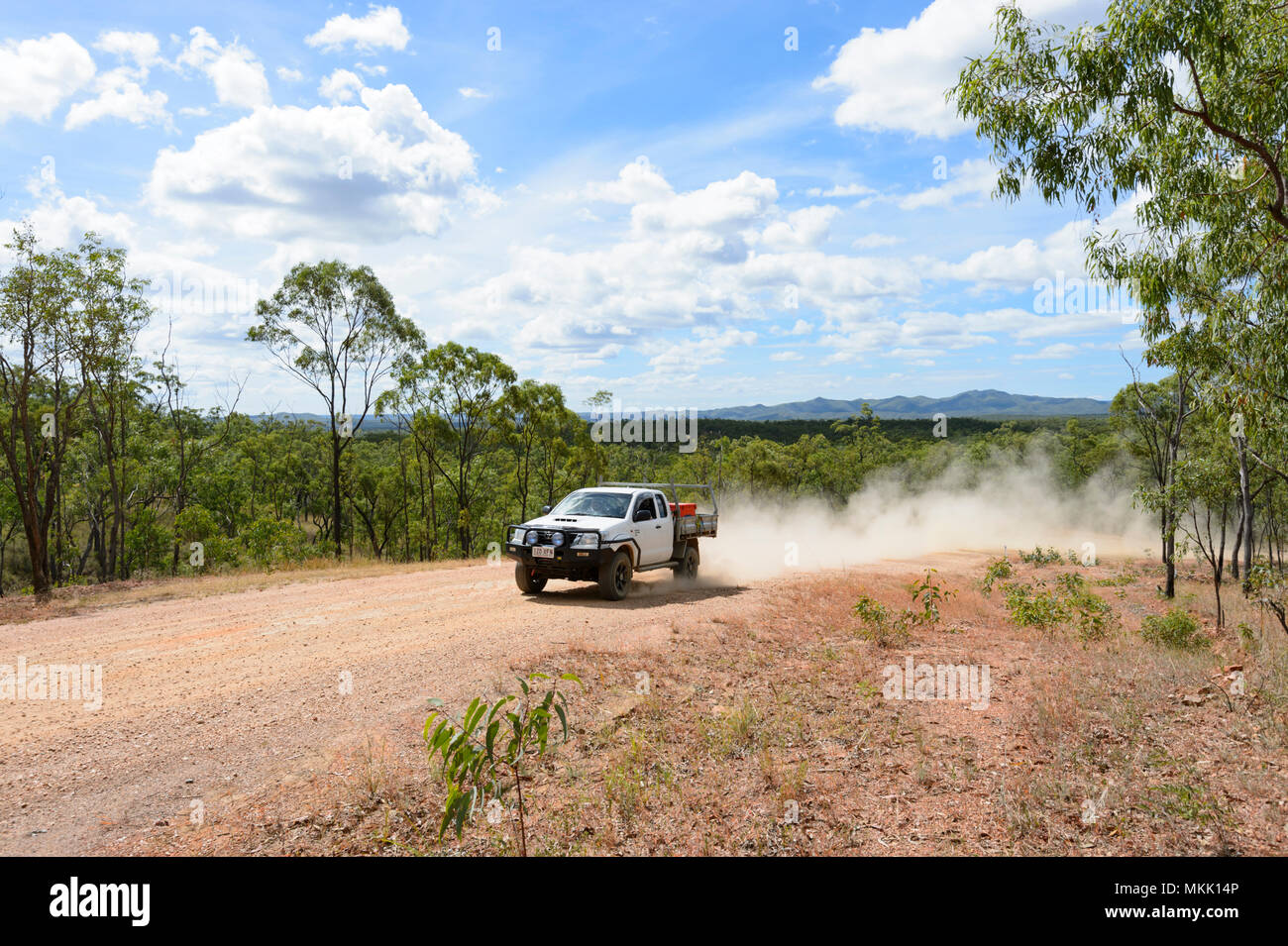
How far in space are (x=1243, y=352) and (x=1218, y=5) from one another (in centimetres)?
469

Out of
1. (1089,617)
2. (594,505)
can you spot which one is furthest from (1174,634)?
(594,505)

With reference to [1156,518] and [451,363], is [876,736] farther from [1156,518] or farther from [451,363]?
[1156,518]

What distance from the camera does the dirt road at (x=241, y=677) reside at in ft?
18.0

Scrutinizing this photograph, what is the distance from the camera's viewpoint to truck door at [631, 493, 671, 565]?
46.9ft

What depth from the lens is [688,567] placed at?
16.3m

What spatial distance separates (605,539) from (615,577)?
0.75 metres

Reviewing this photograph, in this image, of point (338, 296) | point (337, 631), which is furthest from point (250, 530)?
point (337, 631)

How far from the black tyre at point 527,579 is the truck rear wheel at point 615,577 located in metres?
1.25

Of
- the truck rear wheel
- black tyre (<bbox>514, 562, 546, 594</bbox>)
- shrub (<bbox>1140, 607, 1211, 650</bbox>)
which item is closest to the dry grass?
shrub (<bbox>1140, 607, 1211, 650</bbox>)

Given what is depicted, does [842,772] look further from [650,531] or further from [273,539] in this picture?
[273,539]

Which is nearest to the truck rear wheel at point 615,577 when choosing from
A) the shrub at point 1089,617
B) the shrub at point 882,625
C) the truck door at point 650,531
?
the truck door at point 650,531

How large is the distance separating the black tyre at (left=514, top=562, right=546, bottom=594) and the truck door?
2.05 meters

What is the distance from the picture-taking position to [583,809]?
561cm

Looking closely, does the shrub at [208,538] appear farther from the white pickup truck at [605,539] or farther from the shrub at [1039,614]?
the shrub at [1039,614]
